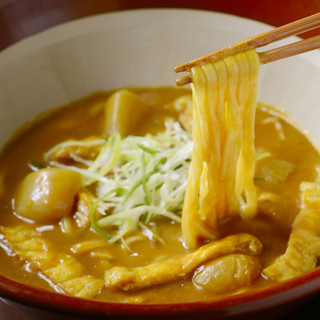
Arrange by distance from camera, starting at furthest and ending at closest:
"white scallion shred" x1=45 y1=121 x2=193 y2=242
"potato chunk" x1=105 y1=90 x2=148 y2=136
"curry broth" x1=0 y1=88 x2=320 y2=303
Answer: "potato chunk" x1=105 y1=90 x2=148 y2=136
"white scallion shred" x1=45 y1=121 x2=193 y2=242
"curry broth" x1=0 y1=88 x2=320 y2=303

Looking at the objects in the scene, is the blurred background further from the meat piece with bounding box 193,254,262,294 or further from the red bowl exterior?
the red bowl exterior

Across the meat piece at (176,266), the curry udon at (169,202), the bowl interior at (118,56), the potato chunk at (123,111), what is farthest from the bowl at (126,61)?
the meat piece at (176,266)

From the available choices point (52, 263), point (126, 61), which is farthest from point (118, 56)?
point (52, 263)

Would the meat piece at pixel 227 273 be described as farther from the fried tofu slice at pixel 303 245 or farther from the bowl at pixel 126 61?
the bowl at pixel 126 61

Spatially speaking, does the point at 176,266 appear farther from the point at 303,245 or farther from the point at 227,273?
the point at 303,245

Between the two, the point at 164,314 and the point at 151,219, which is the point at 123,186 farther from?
the point at 164,314

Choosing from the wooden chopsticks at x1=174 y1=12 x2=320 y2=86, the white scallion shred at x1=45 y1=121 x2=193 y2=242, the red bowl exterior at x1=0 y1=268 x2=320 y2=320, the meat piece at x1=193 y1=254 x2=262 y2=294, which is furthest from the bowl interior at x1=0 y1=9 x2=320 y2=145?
the red bowl exterior at x1=0 y1=268 x2=320 y2=320
